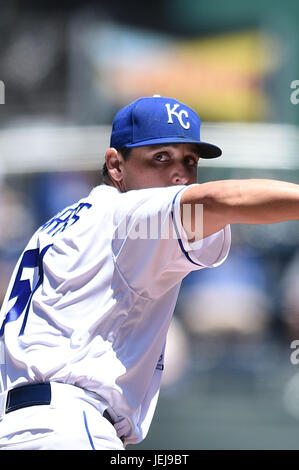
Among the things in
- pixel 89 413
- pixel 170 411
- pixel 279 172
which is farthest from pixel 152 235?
pixel 279 172

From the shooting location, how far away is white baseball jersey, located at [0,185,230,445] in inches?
103

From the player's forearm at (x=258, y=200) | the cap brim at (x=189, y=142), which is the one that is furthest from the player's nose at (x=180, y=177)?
the player's forearm at (x=258, y=200)

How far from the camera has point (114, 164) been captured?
3.10m

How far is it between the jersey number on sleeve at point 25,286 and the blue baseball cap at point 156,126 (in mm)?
516

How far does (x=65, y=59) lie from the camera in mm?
13375

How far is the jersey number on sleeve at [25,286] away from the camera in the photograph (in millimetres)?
2807

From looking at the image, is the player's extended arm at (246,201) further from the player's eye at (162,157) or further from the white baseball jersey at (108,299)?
the player's eye at (162,157)

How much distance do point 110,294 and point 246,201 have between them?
615 mm

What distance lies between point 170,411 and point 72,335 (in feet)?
22.0

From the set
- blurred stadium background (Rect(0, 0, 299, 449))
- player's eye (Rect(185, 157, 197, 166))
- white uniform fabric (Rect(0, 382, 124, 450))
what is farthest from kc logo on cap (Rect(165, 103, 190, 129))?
blurred stadium background (Rect(0, 0, 299, 449))

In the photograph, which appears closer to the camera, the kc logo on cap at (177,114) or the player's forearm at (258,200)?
the player's forearm at (258,200)

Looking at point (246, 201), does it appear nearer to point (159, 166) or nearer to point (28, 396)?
point (159, 166)

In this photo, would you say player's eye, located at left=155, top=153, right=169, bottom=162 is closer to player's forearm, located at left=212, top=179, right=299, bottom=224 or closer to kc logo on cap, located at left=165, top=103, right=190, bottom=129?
kc logo on cap, located at left=165, top=103, right=190, bottom=129
